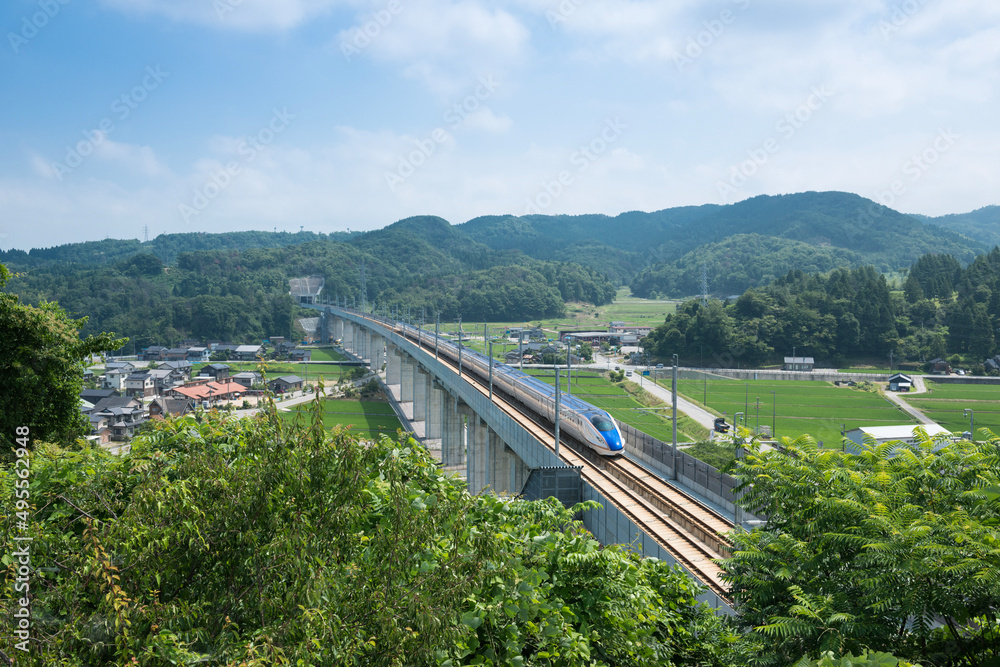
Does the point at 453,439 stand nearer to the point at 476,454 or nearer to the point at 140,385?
the point at 476,454

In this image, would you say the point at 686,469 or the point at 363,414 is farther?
the point at 363,414

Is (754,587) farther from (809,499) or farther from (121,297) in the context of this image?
(121,297)

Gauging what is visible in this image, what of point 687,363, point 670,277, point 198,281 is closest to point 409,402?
point 687,363

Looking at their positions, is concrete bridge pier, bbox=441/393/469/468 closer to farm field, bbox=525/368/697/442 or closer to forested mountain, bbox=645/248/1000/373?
farm field, bbox=525/368/697/442

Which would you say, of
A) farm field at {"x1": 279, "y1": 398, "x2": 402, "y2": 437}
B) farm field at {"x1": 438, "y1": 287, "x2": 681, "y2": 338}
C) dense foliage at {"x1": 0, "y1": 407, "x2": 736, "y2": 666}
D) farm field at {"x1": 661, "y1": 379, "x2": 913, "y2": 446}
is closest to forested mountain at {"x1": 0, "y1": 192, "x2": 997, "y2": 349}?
farm field at {"x1": 438, "y1": 287, "x2": 681, "y2": 338}

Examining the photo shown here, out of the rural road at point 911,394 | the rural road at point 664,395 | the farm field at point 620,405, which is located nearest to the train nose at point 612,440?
the farm field at point 620,405

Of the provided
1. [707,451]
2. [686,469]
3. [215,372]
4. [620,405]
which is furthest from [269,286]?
[686,469]
